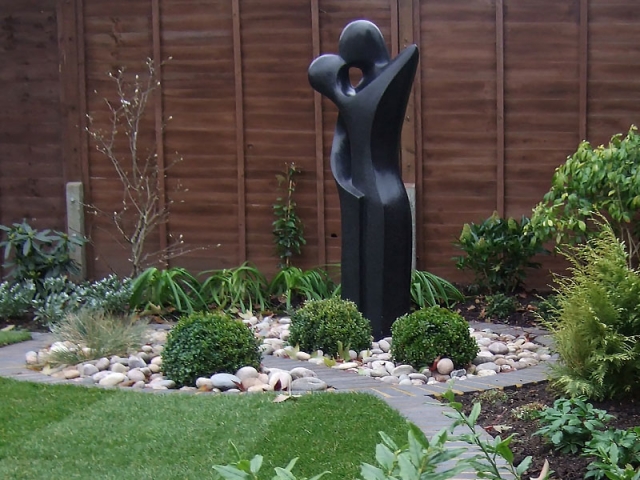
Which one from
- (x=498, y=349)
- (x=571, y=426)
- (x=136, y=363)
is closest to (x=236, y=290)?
(x=136, y=363)

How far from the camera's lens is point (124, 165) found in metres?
7.98

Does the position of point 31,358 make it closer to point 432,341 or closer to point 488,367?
point 432,341

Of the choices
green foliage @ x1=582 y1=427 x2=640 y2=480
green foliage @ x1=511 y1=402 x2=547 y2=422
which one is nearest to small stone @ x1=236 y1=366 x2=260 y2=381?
green foliage @ x1=511 y1=402 x2=547 y2=422

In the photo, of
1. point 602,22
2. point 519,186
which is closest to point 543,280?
point 519,186

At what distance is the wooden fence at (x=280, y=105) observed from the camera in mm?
7301

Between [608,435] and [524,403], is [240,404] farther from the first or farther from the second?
[608,435]

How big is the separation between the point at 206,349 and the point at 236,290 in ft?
9.04

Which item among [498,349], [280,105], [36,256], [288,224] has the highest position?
[280,105]

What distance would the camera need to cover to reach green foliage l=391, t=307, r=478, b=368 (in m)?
4.58

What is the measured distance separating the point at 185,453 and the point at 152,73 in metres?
5.52

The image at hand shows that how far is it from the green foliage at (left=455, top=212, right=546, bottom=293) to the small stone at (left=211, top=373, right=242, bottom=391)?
3.37 m

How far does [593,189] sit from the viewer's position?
19.5 feet

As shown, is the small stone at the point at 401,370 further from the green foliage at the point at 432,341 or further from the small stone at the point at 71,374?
the small stone at the point at 71,374

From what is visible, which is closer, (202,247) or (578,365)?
(578,365)
